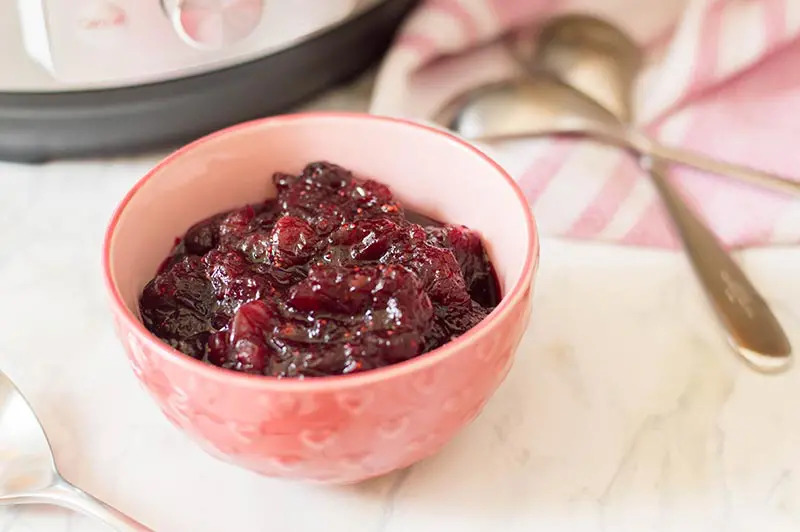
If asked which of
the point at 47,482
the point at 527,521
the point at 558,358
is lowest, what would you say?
the point at 47,482

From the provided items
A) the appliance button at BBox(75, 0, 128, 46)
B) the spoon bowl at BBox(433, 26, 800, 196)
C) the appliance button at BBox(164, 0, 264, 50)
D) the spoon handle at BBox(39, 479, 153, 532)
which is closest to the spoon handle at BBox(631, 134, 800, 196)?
the spoon bowl at BBox(433, 26, 800, 196)

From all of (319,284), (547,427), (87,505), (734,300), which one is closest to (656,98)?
(734,300)

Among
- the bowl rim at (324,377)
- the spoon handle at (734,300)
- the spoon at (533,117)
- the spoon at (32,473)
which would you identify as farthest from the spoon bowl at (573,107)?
the spoon at (32,473)

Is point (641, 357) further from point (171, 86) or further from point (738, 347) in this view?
point (171, 86)

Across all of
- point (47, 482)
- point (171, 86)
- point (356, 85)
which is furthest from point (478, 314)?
point (356, 85)

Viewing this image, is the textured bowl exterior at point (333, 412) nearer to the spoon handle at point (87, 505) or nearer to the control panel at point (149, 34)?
the spoon handle at point (87, 505)
